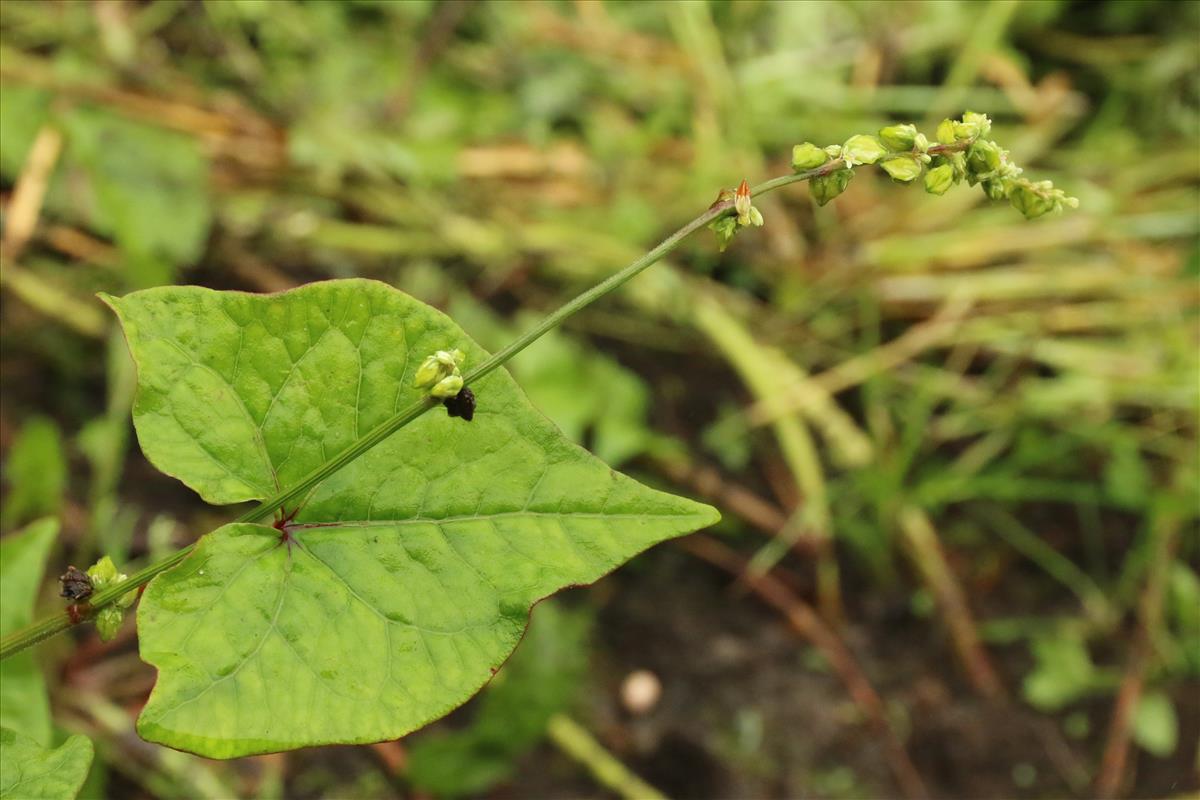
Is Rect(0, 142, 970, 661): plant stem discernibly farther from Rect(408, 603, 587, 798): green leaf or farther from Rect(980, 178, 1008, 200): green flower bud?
Rect(408, 603, 587, 798): green leaf

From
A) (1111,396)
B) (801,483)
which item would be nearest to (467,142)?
(801,483)

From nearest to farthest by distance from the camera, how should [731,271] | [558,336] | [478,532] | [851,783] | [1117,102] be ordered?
[478,532], [851,783], [558,336], [731,271], [1117,102]

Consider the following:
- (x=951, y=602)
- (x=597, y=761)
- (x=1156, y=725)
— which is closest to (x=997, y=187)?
(x=597, y=761)

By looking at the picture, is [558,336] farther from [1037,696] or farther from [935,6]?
[935,6]

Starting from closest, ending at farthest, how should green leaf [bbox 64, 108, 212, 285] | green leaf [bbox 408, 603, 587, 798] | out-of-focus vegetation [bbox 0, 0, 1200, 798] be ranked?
green leaf [bbox 408, 603, 587, 798]
out-of-focus vegetation [bbox 0, 0, 1200, 798]
green leaf [bbox 64, 108, 212, 285]

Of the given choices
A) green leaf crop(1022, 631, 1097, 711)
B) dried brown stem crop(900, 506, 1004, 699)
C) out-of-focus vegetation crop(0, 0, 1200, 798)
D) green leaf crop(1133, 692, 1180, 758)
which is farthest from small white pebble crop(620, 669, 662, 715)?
green leaf crop(1133, 692, 1180, 758)

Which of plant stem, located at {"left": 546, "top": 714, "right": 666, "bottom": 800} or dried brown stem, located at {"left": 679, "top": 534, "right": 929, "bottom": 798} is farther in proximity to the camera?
dried brown stem, located at {"left": 679, "top": 534, "right": 929, "bottom": 798}
